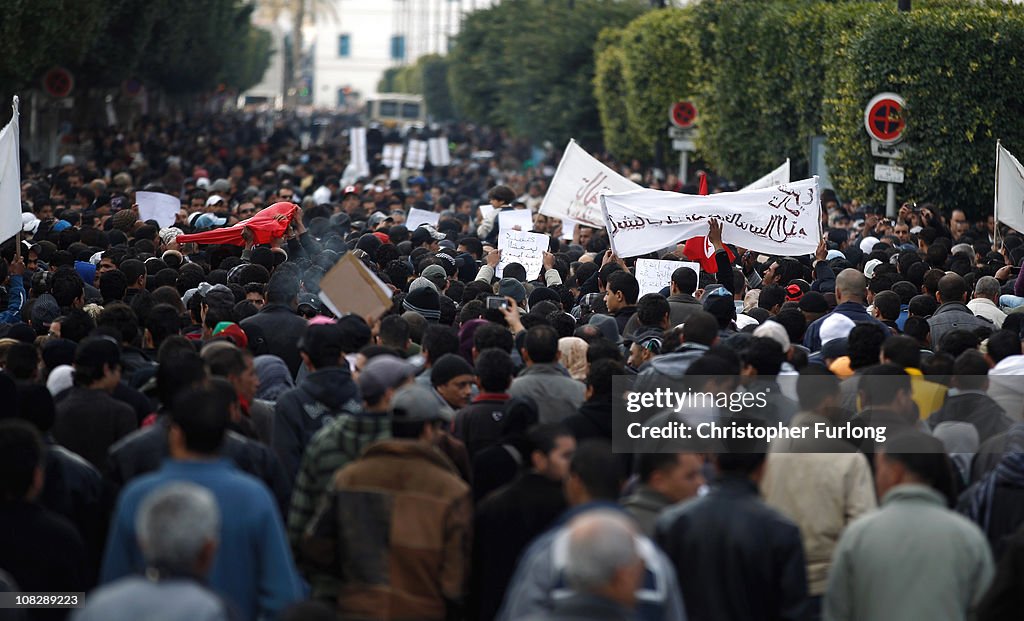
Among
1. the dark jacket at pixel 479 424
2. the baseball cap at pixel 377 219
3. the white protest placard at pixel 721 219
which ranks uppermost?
the white protest placard at pixel 721 219

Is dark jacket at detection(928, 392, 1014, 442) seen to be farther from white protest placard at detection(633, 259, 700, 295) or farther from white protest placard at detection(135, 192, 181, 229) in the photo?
white protest placard at detection(135, 192, 181, 229)

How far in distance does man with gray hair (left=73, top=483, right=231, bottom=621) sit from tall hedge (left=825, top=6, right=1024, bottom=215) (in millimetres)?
15114

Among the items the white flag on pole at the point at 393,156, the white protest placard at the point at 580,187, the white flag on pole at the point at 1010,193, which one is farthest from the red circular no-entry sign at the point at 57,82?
the white flag on pole at the point at 1010,193

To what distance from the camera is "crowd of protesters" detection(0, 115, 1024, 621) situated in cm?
496

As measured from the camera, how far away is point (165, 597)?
13.4ft

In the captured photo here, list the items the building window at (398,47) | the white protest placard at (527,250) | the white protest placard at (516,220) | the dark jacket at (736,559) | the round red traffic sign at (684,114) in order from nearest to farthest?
the dark jacket at (736,559) → the white protest placard at (527,250) → the white protest placard at (516,220) → the round red traffic sign at (684,114) → the building window at (398,47)

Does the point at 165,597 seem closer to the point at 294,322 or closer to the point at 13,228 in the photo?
the point at 294,322

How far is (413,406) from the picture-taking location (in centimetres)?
556

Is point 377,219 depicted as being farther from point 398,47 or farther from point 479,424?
point 398,47

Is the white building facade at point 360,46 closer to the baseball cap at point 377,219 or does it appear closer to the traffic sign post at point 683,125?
the traffic sign post at point 683,125

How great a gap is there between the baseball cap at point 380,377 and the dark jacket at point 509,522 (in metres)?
0.56

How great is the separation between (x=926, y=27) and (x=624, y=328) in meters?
10.1

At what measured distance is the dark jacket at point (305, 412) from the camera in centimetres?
671

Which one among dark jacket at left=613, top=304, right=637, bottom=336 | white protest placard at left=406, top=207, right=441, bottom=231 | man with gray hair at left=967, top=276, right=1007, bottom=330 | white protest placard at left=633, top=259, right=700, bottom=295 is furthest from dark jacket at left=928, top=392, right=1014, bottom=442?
white protest placard at left=406, top=207, right=441, bottom=231
